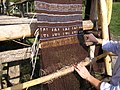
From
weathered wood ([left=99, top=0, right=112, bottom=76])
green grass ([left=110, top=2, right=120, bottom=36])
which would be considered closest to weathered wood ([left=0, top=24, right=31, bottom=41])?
weathered wood ([left=99, top=0, right=112, bottom=76])

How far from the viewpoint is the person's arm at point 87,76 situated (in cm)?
268

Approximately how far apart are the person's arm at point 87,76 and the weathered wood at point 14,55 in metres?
0.70

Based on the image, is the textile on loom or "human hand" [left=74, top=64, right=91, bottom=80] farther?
the textile on loom

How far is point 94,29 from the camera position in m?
4.11

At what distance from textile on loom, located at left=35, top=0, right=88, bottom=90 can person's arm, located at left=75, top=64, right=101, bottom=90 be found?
1.60 ft

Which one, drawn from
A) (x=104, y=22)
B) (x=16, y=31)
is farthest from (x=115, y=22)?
(x=16, y=31)

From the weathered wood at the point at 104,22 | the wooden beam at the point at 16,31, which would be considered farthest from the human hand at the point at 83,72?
the weathered wood at the point at 104,22

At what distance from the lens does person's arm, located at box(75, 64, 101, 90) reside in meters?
2.68

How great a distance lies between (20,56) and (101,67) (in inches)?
58.0

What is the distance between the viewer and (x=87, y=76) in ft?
8.91

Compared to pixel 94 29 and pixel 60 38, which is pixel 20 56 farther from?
pixel 94 29

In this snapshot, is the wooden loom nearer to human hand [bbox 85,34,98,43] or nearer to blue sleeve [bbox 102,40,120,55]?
human hand [bbox 85,34,98,43]

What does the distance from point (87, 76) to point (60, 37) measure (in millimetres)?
774

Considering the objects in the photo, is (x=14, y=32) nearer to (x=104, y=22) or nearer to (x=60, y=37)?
(x=60, y=37)
